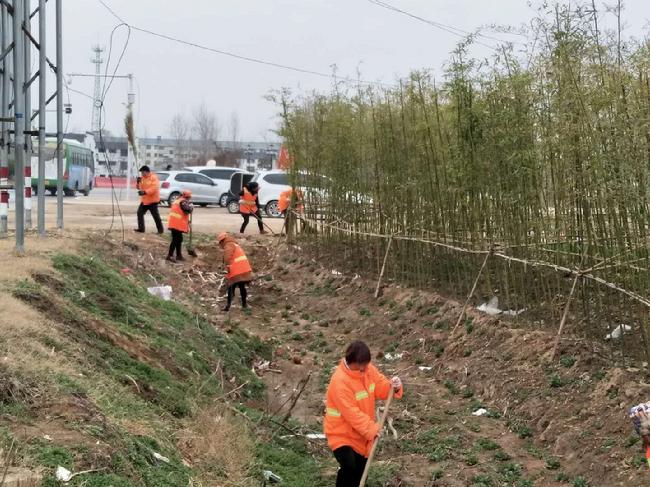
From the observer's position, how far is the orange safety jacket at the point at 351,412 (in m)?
5.11

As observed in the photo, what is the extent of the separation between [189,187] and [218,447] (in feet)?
70.3

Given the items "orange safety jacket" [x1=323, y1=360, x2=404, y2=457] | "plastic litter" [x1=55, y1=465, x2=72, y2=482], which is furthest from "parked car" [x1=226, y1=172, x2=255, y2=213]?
"plastic litter" [x1=55, y1=465, x2=72, y2=482]

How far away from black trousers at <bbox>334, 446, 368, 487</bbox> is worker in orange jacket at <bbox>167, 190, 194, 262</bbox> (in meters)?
8.44

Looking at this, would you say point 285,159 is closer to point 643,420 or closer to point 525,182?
point 525,182

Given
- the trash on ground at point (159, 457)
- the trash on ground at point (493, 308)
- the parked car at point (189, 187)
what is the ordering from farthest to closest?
the parked car at point (189, 187)
the trash on ground at point (493, 308)
the trash on ground at point (159, 457)

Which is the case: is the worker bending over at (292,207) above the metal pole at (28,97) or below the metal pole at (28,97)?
below

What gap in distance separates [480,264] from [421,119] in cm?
240

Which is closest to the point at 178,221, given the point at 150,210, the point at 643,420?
the point at 150,210

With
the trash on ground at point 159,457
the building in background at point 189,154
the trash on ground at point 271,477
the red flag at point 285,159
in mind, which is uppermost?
the building in background at point 189,154

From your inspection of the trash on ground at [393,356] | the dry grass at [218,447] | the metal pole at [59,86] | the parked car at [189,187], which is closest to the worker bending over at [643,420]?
the dry grass at [218,447]

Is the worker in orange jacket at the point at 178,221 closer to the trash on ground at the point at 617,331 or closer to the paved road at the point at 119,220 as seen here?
the paved road at the point at 119,220

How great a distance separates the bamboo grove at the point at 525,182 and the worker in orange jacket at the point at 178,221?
2882mm

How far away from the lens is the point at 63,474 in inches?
141

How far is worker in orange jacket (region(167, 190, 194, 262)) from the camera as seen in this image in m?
13.2
